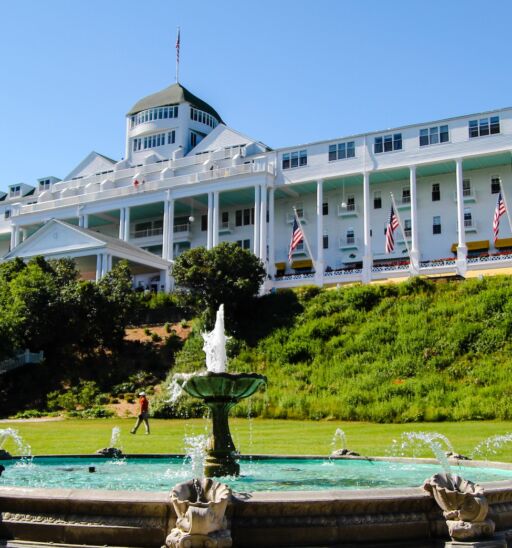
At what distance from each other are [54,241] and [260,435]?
126 feet

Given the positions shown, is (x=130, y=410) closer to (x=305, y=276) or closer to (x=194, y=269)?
(x=194, y=269)

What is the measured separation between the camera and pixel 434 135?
55156 mm

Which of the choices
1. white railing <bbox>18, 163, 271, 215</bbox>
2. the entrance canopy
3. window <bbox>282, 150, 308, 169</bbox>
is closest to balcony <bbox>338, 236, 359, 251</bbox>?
window <bbox>282, 150, 308, 169</bbox>

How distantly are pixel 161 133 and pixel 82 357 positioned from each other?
108 feet

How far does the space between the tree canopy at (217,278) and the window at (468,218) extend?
18.0 metres

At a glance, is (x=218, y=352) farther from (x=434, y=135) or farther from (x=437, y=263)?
(x=434, y=135)

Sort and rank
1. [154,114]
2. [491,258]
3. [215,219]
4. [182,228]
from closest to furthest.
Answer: [491,258] < [215,219] < [182,228] < [154,114]

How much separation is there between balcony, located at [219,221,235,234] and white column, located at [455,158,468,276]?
2029cm

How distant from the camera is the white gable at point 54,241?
5875 cm

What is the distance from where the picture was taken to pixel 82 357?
Result: 48.3 m

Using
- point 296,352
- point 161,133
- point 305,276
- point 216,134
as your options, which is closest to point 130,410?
point 296,352

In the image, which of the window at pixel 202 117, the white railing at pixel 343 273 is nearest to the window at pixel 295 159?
the white railing at pixel 343 273

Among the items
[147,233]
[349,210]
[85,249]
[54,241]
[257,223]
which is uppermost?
[349,210]

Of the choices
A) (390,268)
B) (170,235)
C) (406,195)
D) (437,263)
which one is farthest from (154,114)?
(437,263)
